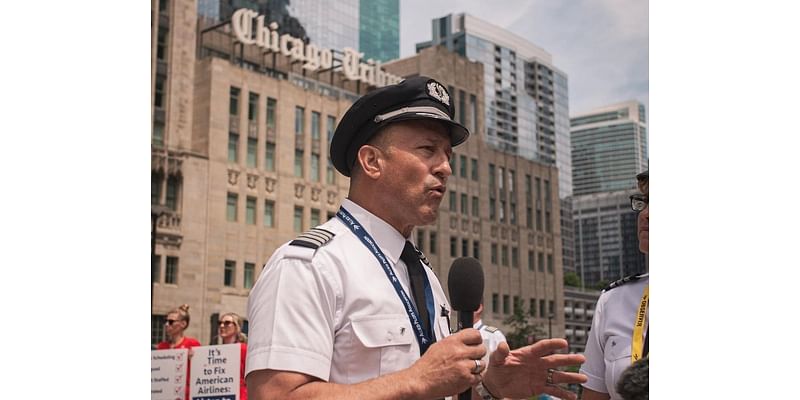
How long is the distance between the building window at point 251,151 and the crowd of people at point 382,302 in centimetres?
3086

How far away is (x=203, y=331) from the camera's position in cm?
2905

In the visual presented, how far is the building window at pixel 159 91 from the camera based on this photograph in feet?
101

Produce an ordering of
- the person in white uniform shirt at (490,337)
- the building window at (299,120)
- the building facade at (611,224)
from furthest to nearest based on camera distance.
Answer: the building window at (299,120), the building facade at (611,224), the person in white uniform shirt at (490,337)

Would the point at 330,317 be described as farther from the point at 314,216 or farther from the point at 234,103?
the point at 314,216

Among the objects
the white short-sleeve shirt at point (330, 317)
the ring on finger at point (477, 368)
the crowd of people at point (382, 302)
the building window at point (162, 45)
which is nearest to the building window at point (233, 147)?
the building window at point (162, 45)

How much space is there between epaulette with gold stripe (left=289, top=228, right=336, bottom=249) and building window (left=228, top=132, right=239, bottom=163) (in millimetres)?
30511

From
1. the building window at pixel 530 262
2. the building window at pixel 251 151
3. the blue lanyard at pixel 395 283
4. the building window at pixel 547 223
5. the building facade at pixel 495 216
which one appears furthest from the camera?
the building window at pixel 547 223

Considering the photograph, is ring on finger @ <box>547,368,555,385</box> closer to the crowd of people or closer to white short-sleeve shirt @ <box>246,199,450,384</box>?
the crowd of people

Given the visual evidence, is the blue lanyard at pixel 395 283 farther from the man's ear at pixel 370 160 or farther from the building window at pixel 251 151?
the building window at pixel 251 151

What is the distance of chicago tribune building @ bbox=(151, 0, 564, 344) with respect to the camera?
2952 centimetres

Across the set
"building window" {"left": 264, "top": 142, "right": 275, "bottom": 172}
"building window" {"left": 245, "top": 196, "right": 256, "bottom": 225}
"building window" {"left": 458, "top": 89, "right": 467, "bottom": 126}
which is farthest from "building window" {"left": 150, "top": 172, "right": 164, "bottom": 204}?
"building window" {"left": 458, "top": 89, "right": 467, "bottom": 126}

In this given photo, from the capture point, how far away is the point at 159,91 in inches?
1218

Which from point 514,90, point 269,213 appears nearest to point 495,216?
point 514,90

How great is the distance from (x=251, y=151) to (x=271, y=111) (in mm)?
1978
